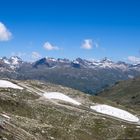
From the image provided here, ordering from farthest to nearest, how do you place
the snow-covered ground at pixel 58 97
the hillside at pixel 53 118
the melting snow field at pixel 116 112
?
the snow-covered ground at pixel 58 97, the melting snow field at pixel 116 112, the hillside at pixel 53 118

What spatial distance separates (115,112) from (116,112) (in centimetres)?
58

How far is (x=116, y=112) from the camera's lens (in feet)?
440

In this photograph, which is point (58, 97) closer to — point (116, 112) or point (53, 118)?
point (116, 112)

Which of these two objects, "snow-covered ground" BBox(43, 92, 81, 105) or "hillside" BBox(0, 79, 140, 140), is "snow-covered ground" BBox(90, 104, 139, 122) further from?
"snow-covered ground" BBox(43, 92, 81, 105)

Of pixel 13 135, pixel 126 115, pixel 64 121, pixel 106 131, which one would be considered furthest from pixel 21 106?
pixel 126 115

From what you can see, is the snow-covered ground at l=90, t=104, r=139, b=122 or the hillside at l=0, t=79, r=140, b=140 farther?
the snow-covered ground at l=90, t=104, r=139, b=122

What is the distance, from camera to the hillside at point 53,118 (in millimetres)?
66887

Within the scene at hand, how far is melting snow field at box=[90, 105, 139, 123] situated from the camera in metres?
131

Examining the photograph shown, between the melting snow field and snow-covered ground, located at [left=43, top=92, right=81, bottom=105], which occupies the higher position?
snow-covered ground, located at [left=43, top=92, right=81, bottom=105]

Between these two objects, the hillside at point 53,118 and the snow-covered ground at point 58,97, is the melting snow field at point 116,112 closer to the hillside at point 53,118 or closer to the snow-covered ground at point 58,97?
the hillside at point 53,118

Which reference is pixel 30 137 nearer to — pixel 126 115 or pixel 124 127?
pixel 124 127

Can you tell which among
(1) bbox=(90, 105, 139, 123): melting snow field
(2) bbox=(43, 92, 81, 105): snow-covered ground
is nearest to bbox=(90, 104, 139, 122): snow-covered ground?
(1) bbox=(90, 105, 139, 123): melting snow field

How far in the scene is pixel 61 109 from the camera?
111438mm

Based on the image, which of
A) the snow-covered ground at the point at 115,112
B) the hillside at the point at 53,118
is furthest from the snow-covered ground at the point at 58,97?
the snow-covered ground at the point at 115,112
